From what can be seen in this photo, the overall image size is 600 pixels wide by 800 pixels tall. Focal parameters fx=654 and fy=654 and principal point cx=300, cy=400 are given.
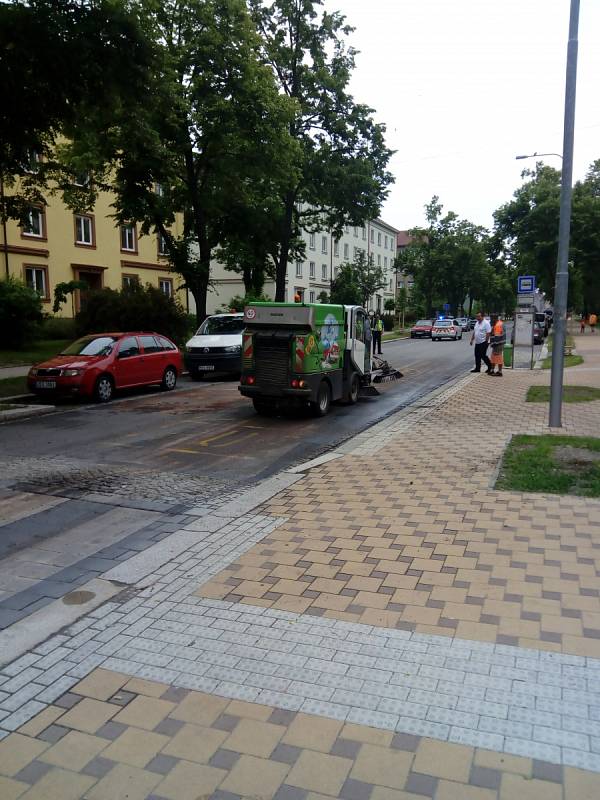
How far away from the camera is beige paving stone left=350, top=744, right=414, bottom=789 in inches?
107

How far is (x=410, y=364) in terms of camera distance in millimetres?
26719

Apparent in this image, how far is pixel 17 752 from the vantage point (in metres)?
2.97

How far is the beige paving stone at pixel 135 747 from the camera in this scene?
290 cm

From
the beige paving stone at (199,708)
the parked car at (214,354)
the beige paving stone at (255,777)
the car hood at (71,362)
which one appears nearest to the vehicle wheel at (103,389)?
the car hood at (71,362)

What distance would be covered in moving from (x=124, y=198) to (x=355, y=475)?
1806 cm

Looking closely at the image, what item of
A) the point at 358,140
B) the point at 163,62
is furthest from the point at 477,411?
the point at 358,140

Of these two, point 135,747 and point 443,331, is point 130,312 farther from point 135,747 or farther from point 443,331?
point 443,331

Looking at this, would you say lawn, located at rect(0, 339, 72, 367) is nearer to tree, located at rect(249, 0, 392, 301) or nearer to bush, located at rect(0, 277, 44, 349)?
bush, located at rect(0, 277, 44, 349)

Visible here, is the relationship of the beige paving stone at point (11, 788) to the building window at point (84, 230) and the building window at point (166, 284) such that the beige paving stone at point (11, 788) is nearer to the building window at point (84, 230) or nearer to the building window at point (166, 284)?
the building window at point (84, 230)

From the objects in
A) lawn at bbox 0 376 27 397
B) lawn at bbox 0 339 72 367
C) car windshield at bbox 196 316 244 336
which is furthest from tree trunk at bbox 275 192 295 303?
lawn at bbox 0 376 27 397

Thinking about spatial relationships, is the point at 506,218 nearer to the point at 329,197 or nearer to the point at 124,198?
the point at 329,197

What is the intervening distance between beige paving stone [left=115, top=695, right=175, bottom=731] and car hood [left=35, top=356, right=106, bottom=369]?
1241 cm

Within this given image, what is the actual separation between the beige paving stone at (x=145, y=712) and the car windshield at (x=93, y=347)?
13.2 meters

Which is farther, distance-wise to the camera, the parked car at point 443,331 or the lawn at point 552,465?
the parked car at point 443,331
